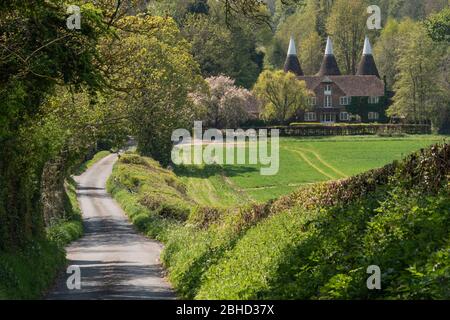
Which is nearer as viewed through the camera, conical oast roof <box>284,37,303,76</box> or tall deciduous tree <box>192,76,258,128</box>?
tall deciduous tree <box>192,76,258,128</box>

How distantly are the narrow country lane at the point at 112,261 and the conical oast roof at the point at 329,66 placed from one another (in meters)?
84.0

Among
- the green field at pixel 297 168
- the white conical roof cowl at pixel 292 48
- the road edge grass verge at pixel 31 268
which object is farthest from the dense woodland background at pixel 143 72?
A: the white conical roof cowl at pixel 292 48

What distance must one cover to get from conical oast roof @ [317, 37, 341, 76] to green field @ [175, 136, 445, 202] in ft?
105

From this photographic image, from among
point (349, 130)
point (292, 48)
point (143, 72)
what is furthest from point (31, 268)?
point (292, 48)

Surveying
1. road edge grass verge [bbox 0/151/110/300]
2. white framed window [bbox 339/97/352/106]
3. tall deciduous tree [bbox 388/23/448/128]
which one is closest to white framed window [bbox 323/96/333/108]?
white framed window [bbox 339/97/352/106]

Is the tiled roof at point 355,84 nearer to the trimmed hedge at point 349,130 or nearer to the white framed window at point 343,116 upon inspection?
the white framed window at point 343,116

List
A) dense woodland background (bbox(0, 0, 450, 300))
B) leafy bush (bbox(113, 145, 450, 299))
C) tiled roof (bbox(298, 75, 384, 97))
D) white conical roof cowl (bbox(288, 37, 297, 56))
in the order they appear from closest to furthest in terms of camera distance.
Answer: leafy bush (bbox(113, 145, 450, 299)) → dense woodland background (bbox(0, 0, 450, 300)) → tiled roof (bbox(298, 75, 384, 97)) → white conical roof cowl (bbox(288, 37, 297, 56))

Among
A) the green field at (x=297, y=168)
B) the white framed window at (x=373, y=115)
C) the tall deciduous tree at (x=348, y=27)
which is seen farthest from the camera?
the tall deciduous tree at (x=348, y=27)

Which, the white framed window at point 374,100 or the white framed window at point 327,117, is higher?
the white framed window at point 374,100

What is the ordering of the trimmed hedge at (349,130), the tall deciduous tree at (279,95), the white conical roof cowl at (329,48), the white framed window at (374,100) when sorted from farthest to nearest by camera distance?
the white conical roof cowl at (329,48)
the white framed window at (374,100)
the tall deciduous tree at (279,95)
the trimmed hedge at (349,130)

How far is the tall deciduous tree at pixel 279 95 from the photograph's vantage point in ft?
397

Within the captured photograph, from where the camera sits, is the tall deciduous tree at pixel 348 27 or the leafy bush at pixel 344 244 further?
the tall deciduous tree at pixel 348 27

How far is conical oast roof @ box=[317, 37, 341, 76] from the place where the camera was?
142 meters

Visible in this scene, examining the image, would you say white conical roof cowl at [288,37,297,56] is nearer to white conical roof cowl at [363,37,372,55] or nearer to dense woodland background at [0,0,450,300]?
dense woodland background at [0,0,450,300]
